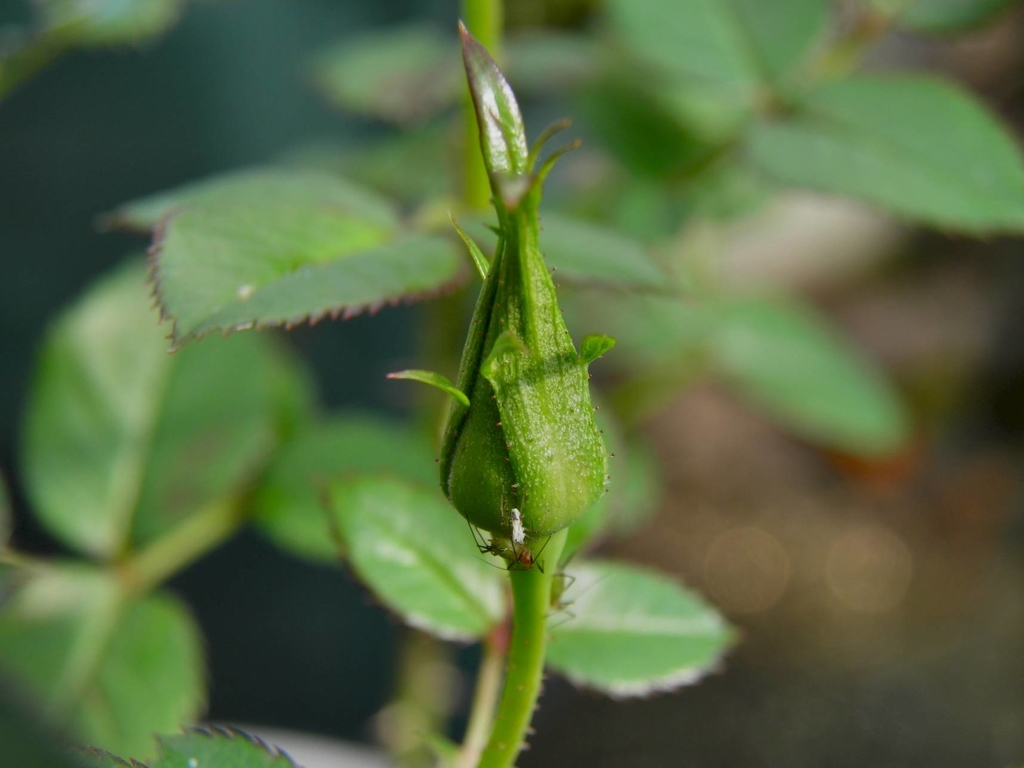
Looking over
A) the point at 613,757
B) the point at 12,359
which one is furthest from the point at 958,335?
the point at 12,359

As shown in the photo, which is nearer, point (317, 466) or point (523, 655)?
point (523, 655)

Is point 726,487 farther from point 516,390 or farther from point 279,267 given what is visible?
point 516,390

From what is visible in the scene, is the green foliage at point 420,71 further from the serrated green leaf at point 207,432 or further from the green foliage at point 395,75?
the serrated green leaf at point 207,432

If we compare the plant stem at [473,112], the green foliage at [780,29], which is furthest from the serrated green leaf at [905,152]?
the plant stem at [473,112]

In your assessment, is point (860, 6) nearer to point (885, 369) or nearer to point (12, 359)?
point (12, 359)

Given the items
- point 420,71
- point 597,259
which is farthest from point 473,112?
point 420,71

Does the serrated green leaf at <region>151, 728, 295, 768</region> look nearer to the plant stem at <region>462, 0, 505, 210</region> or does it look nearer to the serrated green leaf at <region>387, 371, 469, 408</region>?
the serrated green leaf at <region>387, 371, 469, 408</region>
